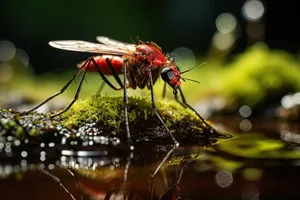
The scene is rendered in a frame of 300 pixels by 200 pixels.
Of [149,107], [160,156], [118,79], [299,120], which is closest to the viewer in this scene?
[160,156]

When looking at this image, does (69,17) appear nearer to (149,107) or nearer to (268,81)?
(268,81)

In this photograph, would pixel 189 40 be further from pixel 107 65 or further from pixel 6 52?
pixel 107 65

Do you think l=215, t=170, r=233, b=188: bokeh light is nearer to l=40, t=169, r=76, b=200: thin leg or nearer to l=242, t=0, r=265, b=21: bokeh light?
l=40, t=169, r=76, b=200: thin leg

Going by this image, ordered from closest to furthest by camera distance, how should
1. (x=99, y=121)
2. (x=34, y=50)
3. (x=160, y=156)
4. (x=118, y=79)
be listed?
(x=160, y=156) < (x=99, y=121) < (x=118, y=79) < (x=34, y=50)

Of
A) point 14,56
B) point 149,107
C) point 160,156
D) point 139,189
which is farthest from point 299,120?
point 14,56

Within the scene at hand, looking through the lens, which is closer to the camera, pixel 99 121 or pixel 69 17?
pixel 99 121

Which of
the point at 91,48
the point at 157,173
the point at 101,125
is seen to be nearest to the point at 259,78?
Answer: the point at 91,48

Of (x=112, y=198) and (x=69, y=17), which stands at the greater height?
(x=69, y=17)
